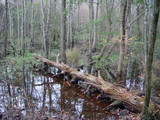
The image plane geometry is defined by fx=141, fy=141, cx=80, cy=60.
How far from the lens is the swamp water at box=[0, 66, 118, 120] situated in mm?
4273

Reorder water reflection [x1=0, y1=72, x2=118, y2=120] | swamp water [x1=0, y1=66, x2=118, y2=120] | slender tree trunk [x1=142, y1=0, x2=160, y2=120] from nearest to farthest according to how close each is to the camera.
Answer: slender tree trunk [x1=142, y1=0, x2=160, y2=120] < swamp water [x1=0, y1=66, x2=118, y2=120] < water reflection [x1=0, y1=72, x2=118, y2=120]

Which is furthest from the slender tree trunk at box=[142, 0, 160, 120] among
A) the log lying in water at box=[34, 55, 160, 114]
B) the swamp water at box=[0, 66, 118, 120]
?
the swamp water at box=[0, 66, 118, 120]

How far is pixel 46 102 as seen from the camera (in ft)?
17.8

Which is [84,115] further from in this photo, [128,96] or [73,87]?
[73,87]

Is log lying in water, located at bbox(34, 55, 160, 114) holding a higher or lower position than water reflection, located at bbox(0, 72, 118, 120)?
higher

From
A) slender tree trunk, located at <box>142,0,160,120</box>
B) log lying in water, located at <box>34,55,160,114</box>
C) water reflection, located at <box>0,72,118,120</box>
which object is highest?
→ slender tree trunk, located at <box>142,0,160,120</box>

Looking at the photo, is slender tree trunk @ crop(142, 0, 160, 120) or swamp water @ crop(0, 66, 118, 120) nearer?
slender tree trunk @ crop(142, 0, 160, 120)

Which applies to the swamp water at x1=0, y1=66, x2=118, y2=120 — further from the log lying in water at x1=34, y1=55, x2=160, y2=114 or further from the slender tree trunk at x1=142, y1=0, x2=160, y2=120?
the slender tree trunk at x1=142, y1=0, x2=160, y2=120

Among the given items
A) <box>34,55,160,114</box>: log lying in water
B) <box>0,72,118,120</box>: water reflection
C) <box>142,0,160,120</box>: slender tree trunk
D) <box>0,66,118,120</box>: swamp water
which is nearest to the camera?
<box>142,0,160,120</box>: slender tree trunk

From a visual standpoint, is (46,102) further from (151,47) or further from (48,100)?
(151,47)

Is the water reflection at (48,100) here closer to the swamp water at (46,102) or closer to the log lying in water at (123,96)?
the swamp water at (46,102)

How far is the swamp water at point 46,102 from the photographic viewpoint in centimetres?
427

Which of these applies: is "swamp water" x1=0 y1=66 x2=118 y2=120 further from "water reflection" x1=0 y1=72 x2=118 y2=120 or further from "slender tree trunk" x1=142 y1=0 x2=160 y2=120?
"slender tree trunk" x1=142 y1=0 x2=160 y2=120

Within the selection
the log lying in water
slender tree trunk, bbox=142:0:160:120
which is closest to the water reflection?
the log lying in water
